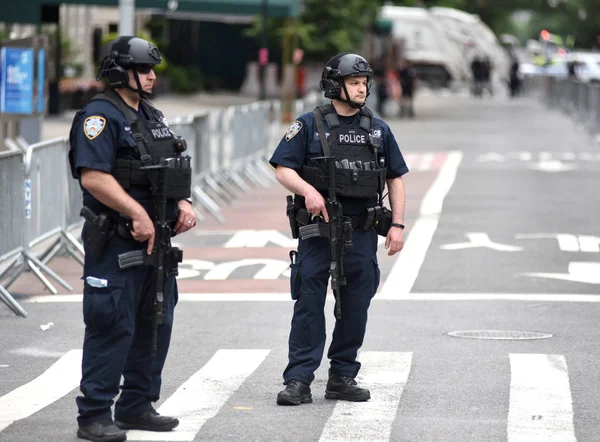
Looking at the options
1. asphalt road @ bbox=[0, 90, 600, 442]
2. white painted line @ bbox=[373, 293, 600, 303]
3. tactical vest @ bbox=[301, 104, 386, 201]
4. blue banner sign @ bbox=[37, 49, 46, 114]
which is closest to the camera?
asphalt road @ bbox=[0, 90, 600, 442]

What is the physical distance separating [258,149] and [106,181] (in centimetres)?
1776

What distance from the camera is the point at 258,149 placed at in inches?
973

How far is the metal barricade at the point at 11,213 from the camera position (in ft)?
38.9

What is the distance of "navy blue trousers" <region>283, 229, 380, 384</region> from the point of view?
26.8ft

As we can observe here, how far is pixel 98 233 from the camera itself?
7.04 m

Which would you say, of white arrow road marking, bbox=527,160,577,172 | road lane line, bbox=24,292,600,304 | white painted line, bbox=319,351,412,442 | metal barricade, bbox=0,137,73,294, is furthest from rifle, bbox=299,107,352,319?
white arrow road marking, bbox=527,160,577,172

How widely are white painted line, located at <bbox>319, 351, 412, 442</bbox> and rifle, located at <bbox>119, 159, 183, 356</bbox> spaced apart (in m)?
1.03

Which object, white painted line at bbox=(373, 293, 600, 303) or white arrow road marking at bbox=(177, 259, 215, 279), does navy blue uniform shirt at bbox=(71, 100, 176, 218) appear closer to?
white painted line at bbox=(373, 293, 600, 303)

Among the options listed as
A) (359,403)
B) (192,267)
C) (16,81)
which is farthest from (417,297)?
(16,81)

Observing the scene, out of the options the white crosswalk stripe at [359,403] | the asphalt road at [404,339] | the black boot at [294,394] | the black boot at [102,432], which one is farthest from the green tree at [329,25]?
the black boot at [102,432]

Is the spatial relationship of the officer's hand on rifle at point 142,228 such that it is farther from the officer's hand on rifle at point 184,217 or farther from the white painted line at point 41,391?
the white painted line at point 41,391

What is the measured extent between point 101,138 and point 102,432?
1402 mm

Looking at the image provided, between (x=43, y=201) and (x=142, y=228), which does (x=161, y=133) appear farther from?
(x=43, y=201)

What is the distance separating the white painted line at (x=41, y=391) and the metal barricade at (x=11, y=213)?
2.29m
